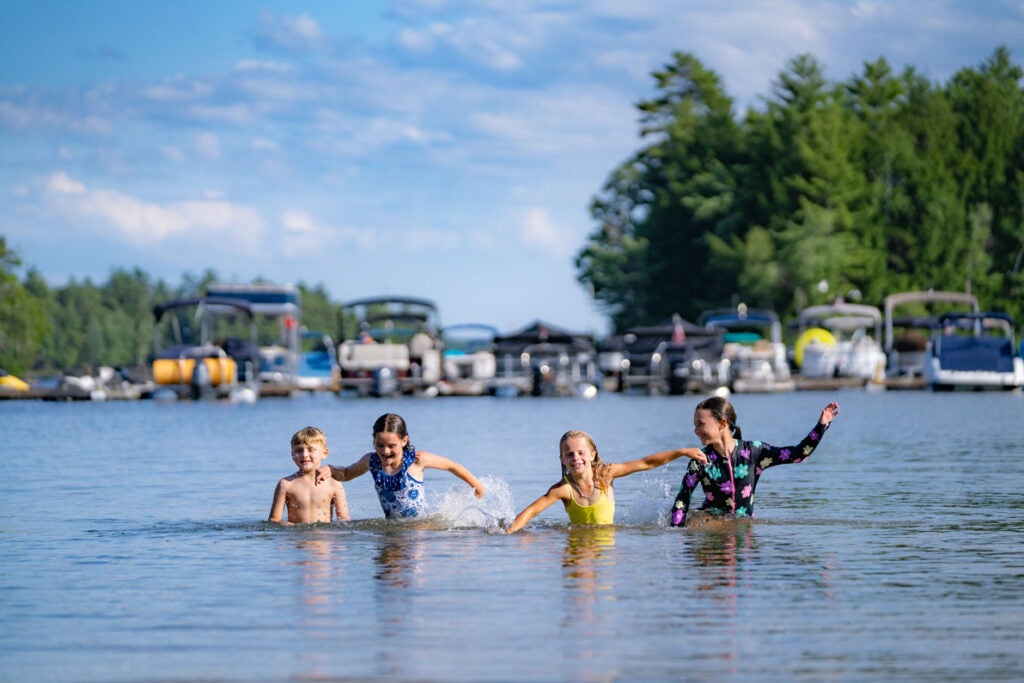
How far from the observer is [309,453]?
1411 centimetres

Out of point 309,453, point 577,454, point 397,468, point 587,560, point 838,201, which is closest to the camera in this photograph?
point 587,560

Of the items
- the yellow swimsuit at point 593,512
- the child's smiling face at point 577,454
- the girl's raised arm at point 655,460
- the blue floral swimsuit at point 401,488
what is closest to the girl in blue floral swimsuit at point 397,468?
the blue floral swimsuit at point 401,488

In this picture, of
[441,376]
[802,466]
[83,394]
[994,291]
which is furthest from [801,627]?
[994,291]

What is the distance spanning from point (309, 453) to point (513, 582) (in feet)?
10.1

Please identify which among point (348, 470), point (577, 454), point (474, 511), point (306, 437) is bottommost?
point (474, 511)

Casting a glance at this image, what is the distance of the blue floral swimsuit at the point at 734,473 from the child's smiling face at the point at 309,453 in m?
3.07

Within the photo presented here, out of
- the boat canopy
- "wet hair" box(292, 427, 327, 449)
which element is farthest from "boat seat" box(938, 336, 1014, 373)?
"wet hair" box(292, 427, 327, 449)

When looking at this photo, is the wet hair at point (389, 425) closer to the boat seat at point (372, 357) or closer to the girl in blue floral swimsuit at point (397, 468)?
the girl in blue floral swimsuit at point (397, 468)

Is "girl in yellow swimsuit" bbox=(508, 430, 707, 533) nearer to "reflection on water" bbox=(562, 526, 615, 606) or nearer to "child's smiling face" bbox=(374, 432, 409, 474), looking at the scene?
"reflection on water" bbox=(562, 526, 615, 606)

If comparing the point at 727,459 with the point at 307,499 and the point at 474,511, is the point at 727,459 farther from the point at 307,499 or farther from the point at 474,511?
the point at 307,499

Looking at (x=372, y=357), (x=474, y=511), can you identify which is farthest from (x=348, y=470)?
(x=372, y=357)

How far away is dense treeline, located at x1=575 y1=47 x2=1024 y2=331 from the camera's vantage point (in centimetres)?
8888

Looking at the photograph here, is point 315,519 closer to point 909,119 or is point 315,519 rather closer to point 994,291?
point 994,291

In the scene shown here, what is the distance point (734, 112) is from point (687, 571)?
328 ft
